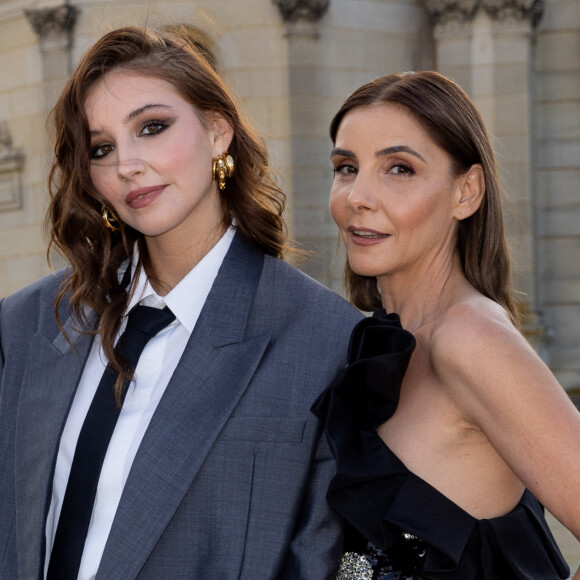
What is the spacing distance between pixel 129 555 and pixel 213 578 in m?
0.23

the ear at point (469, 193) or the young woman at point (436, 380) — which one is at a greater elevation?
the ear at point (469, 193)

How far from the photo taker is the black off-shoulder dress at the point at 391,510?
2467mm

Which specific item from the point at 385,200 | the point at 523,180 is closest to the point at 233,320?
the point at 385,200

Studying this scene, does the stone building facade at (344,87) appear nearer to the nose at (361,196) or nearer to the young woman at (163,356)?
the young woman at (163,356)

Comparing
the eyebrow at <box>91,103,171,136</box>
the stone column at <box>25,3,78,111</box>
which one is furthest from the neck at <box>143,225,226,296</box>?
the stone column at <box>25,3,78,111</box>

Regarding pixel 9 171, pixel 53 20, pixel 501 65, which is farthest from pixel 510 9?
pixel 9 171

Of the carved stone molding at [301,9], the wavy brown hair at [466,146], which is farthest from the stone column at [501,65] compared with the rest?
the wavy brown hair at [466,146]

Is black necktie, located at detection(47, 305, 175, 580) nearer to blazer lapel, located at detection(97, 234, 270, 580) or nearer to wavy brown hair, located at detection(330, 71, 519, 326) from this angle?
blazer lapel, located at detection(97, 234, 270, 580)

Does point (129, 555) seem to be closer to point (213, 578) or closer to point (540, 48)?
point (213, 578)

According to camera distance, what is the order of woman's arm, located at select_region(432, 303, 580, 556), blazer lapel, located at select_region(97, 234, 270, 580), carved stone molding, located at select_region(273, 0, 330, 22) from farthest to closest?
carved stone molding, located at select_region(273, 0, 330, 22) < blazer lapel, located at select_region(97, 234, 270, 580) < woman's arm, located at select_region(432, 303, 580, 556)

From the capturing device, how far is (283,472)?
2465mm

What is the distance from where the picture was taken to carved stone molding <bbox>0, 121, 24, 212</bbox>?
1059 cm

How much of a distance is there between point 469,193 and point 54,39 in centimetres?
809

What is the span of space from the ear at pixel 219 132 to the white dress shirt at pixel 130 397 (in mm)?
263
